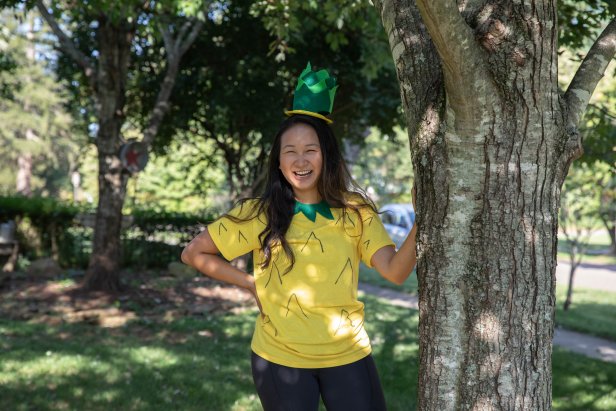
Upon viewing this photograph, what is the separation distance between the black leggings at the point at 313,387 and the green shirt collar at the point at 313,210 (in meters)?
0.56

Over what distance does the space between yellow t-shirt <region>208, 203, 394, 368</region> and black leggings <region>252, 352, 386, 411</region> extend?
0.03m

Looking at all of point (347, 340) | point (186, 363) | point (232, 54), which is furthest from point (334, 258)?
point (232, 54)

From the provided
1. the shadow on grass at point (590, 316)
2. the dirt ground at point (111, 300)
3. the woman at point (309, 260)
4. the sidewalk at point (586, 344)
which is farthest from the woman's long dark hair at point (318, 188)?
the shadow on grass at point (590, 316)

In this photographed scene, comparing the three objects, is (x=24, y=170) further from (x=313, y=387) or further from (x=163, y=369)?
(x=313, y=387)

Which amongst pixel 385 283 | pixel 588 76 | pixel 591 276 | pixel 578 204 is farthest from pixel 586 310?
pixel 588 76

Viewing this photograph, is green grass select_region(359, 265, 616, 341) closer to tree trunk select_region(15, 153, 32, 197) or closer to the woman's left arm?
the woman's left arm

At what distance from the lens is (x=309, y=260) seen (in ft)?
8.05

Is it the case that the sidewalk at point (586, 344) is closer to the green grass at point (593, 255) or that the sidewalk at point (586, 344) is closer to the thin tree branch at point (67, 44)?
the thin tree branch at point (67, 44)

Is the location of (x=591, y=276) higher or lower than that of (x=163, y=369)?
lower

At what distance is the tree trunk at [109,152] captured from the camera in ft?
29.6

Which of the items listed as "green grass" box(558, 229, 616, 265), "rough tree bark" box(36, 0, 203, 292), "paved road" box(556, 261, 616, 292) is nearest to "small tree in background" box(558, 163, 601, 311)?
"paved road" box(556, 261, 616, 292)

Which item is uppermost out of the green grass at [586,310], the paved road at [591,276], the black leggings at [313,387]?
the black leggings at [313,387]

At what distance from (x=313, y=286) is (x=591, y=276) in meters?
16.9

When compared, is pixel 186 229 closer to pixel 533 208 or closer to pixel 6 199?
pixel 6 199
